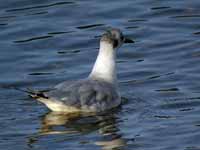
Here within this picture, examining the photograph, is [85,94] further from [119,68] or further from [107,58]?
[119,68]

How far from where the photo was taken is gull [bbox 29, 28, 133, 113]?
13.4 m

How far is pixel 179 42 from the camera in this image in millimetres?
16656

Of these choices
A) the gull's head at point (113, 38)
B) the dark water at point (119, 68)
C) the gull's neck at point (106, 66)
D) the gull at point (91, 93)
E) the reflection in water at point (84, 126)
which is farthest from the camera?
the gull's head at point (113, 38)

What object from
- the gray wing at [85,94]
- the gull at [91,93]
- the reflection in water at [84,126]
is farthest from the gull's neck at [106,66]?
the reflection in water at [84,126]

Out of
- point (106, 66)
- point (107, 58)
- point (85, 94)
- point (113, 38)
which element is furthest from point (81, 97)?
point (113, 38)

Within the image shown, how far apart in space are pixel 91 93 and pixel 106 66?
0.89m

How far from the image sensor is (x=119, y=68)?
15.6m

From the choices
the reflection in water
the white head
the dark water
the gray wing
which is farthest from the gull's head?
the reflection in water

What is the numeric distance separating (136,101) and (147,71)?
1.37 metres

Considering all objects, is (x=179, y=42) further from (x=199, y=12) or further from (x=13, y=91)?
(x=13, y=91)

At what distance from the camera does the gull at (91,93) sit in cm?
1336

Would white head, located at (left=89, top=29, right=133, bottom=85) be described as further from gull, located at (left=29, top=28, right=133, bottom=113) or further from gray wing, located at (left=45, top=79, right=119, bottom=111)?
gray wing, located at (left=45, top=79, right=119, bottom=111)

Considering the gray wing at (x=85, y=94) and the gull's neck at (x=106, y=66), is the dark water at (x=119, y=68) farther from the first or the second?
the gull's neck at (x=106, y=66)

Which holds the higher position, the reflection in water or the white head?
the white head
